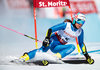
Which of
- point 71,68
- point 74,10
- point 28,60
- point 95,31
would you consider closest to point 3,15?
point 74,10

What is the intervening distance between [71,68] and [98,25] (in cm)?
369

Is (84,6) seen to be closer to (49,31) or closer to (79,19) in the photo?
(79,19)

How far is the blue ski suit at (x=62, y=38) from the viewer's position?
3161mm

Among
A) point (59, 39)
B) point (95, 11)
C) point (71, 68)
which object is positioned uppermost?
point (95, 11)

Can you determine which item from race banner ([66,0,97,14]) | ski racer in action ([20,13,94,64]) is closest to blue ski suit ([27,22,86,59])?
ski racer in action ([20,13,94,64])

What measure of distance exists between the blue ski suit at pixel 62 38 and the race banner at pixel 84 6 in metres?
3.62

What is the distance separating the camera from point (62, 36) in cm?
332

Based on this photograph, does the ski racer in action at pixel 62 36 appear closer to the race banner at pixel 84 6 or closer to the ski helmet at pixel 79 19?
the ski helmet at pixel 79 19

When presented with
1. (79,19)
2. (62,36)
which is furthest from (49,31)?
(79,19)

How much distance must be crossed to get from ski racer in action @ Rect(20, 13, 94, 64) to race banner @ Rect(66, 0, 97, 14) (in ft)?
11.9

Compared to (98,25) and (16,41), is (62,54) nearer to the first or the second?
(16,41)

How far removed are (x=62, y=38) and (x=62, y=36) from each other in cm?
3

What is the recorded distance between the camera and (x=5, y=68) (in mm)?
2889

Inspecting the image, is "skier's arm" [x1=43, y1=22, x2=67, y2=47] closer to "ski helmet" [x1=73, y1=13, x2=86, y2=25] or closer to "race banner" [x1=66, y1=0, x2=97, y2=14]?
"ski helmet" [x1=73, y1=13, x2=86, y2=25]
